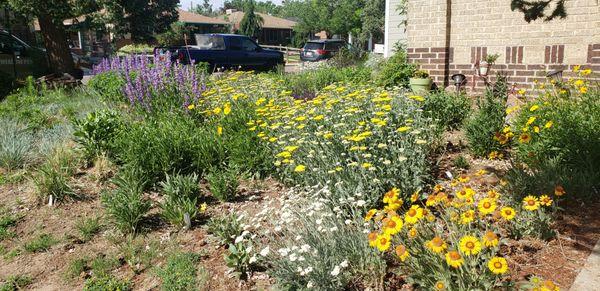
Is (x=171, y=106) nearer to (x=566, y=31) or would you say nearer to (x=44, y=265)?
(x=44, y=265)

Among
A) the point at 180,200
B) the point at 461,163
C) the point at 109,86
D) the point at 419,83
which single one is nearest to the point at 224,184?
A: the point at 180,200

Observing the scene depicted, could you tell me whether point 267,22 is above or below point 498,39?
above

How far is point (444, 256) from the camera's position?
8.84ft

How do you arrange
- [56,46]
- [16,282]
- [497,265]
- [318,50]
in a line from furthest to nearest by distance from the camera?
[318,50] → [56,46] → [16,282] → [497,265]

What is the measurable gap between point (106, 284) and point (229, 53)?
1684 centimetres

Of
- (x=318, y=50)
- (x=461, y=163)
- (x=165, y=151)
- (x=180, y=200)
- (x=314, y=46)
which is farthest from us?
(x=314, y=46)

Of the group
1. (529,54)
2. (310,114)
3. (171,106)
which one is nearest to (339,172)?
(310,114)

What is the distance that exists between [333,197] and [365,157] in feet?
1.84

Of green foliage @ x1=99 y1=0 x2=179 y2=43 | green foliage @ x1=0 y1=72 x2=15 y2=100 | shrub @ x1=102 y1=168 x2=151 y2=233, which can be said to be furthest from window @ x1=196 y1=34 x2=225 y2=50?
shrub @ x1=102 y1=168 x2=151 y2=233

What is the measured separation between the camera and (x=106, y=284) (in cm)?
344

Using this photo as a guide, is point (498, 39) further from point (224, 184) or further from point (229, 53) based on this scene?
point (229, 53)

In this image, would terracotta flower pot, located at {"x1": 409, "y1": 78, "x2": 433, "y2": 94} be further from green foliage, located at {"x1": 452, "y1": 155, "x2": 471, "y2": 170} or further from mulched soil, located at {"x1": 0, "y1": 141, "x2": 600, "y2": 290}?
green foliage, located at {"x1": 452, "y1": 155, "x2": 471, "y2": 170}

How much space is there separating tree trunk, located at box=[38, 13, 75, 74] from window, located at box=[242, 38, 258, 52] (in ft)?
22.0

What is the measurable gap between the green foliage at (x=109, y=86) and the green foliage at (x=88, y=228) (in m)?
4.06
